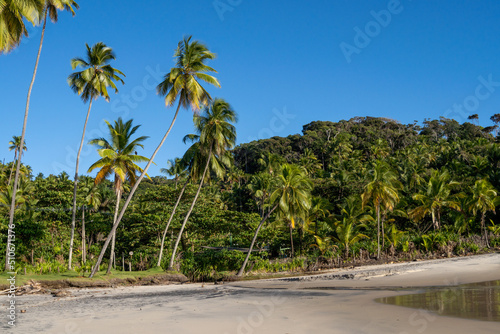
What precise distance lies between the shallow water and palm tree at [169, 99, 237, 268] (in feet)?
45.8

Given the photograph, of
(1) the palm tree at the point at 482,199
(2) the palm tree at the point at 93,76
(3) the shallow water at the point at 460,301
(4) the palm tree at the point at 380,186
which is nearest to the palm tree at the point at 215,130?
(2) the palm tree at the point at 93,76

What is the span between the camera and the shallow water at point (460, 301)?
27.8ft

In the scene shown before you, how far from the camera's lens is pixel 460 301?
33.3 ft

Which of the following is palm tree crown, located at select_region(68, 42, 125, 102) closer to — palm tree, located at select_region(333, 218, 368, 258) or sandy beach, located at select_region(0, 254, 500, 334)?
sandy beach, located at select_region(0, 254, 500, 334)

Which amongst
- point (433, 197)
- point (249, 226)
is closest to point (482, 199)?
point (433, 197)

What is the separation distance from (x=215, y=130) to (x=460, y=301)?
15.6 m

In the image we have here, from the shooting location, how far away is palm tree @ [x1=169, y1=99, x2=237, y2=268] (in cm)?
2262

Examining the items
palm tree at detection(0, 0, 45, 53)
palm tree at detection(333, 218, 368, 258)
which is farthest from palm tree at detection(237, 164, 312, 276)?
palm tree at detection(0, 0, 45, 53)

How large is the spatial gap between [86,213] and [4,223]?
844 cm

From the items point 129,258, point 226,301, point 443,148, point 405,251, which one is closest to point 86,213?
point 129,258

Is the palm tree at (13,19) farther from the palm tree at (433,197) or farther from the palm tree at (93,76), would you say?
the palm tree at (433,197)

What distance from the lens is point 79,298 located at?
13266 millimetres

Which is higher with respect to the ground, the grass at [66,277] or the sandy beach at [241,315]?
the grass at [66,277]

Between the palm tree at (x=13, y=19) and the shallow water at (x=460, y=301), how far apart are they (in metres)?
12.9
